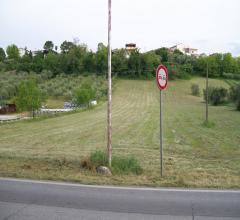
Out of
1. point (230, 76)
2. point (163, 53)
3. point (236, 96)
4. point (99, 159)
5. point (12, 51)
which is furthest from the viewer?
point (12, 51)

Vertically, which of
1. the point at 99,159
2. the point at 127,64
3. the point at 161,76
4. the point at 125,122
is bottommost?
the point at 125,122

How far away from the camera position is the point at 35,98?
4588cm

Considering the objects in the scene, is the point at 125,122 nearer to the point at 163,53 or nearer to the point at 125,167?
the point at 125,167

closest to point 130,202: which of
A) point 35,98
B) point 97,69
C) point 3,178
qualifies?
point 3,178

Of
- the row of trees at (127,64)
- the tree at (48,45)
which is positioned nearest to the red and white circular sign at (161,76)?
the row of trees at (127,64)

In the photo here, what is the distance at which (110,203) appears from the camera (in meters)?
6.57

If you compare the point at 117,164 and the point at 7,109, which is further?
the point at 7,109

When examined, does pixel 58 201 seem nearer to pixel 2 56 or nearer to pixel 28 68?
pixel 28 68

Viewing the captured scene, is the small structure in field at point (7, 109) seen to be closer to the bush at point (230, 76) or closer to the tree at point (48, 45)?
the bush at point (230, 76)

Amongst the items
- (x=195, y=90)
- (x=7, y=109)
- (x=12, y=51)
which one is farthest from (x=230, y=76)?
(x=12, y=51)

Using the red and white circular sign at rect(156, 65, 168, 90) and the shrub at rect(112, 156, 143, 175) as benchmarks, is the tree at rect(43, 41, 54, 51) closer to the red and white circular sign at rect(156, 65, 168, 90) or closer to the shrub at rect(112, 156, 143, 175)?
the shrub at rect(112, 156, 143, 175)

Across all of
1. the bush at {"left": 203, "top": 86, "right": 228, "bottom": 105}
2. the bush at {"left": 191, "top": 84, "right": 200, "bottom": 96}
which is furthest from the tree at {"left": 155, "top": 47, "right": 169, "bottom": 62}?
the bush at {"left": 203, "top": 86, "right": 228, "bottom": 105}

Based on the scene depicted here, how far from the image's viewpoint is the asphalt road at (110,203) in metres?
5.88

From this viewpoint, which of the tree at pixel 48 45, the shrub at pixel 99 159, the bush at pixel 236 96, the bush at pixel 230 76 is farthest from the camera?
the tree at pixel 48 45
